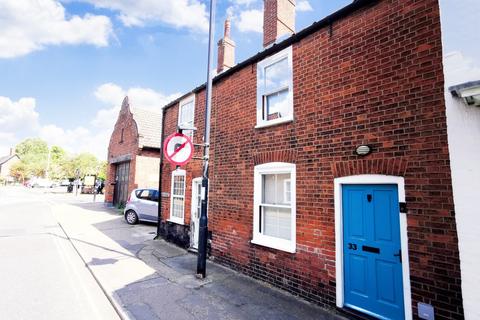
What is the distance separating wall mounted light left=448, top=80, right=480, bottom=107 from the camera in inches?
118

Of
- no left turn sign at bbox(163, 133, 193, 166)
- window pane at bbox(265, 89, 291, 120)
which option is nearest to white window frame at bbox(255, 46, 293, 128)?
window pane at bbox(265, 89, 291, 120)

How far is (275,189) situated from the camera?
612 centimetres

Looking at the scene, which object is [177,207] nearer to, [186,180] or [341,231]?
[186,180]

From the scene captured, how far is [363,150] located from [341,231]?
4.92 feet

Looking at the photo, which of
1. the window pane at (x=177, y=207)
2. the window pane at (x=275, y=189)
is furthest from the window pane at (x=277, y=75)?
the window pane at (x=177, y=207)

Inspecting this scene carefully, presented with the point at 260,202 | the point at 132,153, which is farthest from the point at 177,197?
the point at 132,153

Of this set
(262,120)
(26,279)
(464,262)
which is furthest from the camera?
(262,120)

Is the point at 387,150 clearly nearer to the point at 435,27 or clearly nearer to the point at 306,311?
the point at 435,27

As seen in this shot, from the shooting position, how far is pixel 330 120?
5.01 m

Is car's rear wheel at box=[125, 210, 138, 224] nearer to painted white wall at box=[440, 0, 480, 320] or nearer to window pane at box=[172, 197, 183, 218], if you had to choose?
window pane at box=[172, 197, 183, 218]

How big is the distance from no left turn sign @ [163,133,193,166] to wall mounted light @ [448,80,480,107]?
16.1ft

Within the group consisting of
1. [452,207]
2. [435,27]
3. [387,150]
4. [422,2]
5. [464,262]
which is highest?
[422,2]

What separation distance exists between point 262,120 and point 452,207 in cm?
410

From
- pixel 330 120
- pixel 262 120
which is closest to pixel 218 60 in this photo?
pixel 262 120
